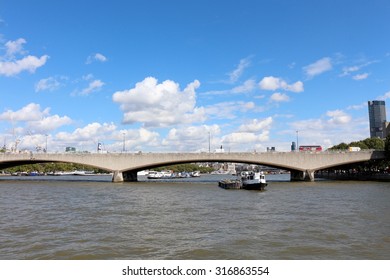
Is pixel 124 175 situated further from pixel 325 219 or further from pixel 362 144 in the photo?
pixel 325 219

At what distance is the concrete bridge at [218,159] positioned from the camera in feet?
247

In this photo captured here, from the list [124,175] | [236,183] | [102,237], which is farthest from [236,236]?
[124,175]

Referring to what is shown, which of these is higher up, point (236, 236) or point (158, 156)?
point (158, 156)

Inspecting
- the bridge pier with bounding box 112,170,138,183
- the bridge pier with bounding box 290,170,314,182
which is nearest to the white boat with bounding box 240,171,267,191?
the bridge pier with bounding box 290,170,314,182

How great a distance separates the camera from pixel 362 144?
102062 millimetres

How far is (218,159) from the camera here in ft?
251

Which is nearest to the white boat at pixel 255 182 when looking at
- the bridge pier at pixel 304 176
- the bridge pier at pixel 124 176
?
the bridge pier at pixel 304 176

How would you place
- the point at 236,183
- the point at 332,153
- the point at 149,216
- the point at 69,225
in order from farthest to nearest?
the point at 332,153 → the point at 236,183 → the point at 149,216 → the point at 69,225

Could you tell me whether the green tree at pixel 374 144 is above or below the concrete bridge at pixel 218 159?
above

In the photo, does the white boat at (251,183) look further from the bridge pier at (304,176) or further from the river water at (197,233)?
the river water at (197,233)

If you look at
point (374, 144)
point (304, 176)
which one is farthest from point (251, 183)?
point (374, 144)

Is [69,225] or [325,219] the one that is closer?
[69,225]

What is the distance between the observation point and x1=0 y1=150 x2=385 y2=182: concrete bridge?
75438 mm
